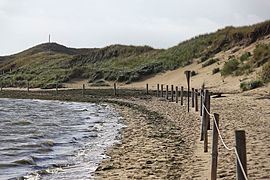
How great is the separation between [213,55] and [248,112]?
28045mm

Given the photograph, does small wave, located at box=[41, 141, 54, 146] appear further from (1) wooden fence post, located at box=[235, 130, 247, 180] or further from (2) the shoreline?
(1) wooden fence post, located at box=[235, 130, 247, 180]

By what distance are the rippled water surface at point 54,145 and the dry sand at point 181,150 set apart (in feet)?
1.88

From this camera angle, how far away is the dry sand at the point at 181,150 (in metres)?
6.86

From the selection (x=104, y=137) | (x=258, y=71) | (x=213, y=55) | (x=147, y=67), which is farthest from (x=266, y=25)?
(x=104, y=137)

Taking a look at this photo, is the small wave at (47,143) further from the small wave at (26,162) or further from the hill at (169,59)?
the hill at (169,59)

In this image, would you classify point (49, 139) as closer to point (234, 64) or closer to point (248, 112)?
point (248, 112)

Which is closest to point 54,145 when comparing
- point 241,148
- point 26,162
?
point 26,162

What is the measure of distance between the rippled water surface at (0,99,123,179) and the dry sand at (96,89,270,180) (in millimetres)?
573

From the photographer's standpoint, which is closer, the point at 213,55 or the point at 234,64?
the point at 234,64

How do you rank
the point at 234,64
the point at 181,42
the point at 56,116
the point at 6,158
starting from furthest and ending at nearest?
the point at 181,42, the point at 234,64, the point at 56,116, the point at 6,158

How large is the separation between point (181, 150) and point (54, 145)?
4.28 meters

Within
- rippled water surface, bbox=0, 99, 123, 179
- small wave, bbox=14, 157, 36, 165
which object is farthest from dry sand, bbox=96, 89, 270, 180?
small wave, bbox=14, 157, 36, 165

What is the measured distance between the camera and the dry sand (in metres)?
6.86

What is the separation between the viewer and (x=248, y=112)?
47.1 ft
